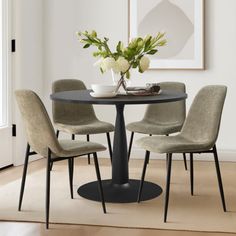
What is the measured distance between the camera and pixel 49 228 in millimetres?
3088

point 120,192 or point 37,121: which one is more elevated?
point 37,121

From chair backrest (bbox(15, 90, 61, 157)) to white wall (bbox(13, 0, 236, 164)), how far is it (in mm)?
1851

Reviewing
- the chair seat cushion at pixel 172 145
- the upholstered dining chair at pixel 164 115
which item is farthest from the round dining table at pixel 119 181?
the upholstered dining chair at pixel 164 115

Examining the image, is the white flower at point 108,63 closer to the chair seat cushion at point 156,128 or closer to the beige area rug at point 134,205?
the chair seat cushion at point 156,128

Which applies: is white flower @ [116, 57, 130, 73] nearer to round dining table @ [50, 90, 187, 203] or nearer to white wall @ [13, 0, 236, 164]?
round dining table @ [50, 90, 187, 203]

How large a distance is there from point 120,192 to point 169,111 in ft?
3.54

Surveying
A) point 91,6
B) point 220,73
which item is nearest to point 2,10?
point 91,6

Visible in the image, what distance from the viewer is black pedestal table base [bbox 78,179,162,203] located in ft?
12.2

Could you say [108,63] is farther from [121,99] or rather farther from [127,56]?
[121,99]

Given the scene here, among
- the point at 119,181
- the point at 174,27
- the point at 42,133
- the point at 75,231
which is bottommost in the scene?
the point at 75,231

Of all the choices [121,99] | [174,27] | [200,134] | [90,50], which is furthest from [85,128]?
[174,27]

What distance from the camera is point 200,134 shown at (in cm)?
357

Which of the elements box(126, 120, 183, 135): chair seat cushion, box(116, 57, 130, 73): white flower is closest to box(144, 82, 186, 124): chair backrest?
box(126, 120, 183, 135): chair seat cushion

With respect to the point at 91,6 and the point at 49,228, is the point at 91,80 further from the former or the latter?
the point at 49,228
